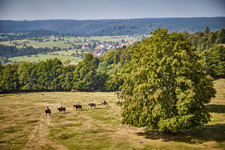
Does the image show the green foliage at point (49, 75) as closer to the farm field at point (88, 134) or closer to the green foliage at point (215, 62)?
the farm field at point (88, 134)

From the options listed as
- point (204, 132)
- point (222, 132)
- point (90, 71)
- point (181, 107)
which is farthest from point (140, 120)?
point (90, 71)

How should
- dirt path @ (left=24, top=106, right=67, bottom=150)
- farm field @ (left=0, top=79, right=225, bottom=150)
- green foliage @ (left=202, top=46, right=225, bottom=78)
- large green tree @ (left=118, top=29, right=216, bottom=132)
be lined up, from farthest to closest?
green foliage @ (left=202, top=46, right=225, bottom=78) < large green tree @ (left=118, top=29, right=216, bottom=132) < farm field @ (left=0, top=79, right=225, bottom=150) < dirt path @ (left=24, top=106, right=67, bottom=150)

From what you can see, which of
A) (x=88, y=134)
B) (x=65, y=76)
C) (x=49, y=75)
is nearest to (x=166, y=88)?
(x=88, y=134)

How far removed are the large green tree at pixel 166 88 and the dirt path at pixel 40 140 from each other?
41.3 ft

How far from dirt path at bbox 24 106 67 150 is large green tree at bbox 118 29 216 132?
1258 cm

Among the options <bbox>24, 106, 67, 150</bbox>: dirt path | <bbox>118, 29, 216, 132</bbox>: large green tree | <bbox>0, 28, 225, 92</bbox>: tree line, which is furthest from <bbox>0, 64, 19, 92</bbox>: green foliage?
<bbox>118, 29, 216, 132</bbox>: large green tree

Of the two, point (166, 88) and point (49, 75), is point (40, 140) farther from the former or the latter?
point (49, 75)

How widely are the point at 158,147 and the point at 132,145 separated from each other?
394 centimetres

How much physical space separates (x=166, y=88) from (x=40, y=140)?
22397mm

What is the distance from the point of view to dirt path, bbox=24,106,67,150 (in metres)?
32.2

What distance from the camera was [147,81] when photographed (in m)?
36.1

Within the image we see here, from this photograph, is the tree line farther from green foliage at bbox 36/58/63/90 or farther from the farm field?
the farm field

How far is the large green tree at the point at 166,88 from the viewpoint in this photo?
3259 cm

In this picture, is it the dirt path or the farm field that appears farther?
the farm field
